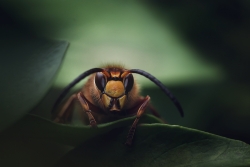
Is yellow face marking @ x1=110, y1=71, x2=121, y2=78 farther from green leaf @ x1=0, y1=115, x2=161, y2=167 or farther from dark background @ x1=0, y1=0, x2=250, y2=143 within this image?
dark background @ x1=0, y1=0, x2=250, y2=143

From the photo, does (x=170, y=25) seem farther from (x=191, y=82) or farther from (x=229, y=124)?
(x=229, y=124)

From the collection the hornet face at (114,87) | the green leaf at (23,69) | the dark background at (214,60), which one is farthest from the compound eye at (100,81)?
the dark background at (214,60)

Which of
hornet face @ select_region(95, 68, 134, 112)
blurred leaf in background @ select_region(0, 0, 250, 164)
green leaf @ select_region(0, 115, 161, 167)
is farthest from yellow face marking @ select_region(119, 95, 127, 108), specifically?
blurred leaf in background @ select_region(0, 0, 250, 164)

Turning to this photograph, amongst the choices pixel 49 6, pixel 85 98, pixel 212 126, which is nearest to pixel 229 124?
pixel 212 126

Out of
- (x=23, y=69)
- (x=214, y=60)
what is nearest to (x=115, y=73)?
(x=23, y=69)

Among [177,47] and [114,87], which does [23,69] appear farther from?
[177,47]

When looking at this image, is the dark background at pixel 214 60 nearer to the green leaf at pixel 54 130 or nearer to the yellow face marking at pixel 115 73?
the yellow face marking at pixel 115 73
